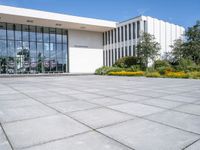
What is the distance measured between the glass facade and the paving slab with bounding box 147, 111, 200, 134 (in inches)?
1267

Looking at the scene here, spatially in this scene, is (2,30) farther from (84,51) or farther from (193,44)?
(193,44)

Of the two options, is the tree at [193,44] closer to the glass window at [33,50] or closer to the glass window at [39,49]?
the glass window at [39,49]

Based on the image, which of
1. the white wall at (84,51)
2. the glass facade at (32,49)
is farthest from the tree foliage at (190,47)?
the glass facade at (32,49)

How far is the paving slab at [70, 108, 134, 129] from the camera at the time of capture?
3838mm

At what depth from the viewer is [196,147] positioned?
2736mm

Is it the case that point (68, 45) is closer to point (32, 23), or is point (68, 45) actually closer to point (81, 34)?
point (81, 34)

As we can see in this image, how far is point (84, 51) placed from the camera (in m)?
38.7

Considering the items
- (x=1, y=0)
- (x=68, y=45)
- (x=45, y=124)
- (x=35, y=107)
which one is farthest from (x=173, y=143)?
(x=68, y=45)

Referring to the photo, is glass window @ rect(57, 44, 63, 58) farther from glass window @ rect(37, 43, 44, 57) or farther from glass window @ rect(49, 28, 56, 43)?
glass window @ rect(37, 43, 44, 57)

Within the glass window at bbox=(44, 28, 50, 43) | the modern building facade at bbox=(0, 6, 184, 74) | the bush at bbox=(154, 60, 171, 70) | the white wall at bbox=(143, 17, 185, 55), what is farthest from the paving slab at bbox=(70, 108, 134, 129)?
the glass window at bbox=(44, 28, 50, 43)

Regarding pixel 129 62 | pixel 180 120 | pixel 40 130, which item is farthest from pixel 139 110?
pixel 129 62

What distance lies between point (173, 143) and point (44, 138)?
210 centimetres

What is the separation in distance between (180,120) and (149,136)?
1.31 meters

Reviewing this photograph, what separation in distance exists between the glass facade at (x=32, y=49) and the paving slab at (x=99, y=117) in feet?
102
